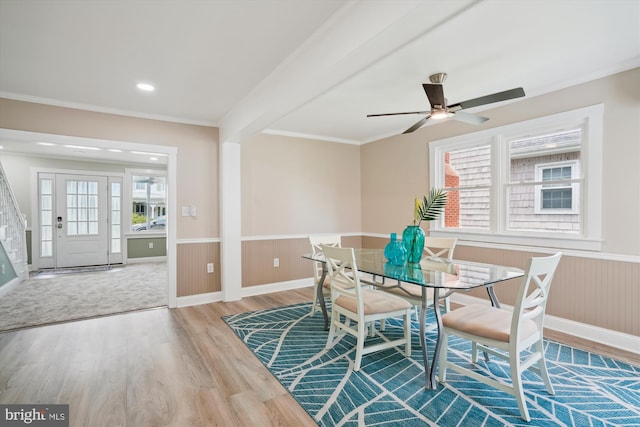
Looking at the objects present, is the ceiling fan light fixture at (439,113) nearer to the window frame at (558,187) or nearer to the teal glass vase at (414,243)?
the teal glass vase at (414,243)

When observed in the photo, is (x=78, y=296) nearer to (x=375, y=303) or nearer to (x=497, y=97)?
(x=375, y=303)

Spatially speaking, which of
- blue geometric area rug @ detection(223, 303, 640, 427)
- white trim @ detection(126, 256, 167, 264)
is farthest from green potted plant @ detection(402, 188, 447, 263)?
white trim @ detection(126, 256, 167, 264)

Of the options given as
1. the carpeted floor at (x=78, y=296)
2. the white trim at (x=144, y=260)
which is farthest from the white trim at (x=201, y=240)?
the white trim at (x=144, y=260)

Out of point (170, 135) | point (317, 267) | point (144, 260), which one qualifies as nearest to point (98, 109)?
point (170, 135)

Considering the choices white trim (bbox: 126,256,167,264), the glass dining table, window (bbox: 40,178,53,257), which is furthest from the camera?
white trim (bbox: 126,256,167,264)

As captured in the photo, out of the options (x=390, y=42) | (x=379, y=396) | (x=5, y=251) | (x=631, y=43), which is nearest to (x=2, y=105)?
(x=5, y=251)

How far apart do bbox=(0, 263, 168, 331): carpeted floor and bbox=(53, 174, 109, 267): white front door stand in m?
0.74

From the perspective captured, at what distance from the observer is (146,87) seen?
3.19 meters

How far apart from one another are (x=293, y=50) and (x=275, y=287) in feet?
11.3

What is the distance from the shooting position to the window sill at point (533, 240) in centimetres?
300

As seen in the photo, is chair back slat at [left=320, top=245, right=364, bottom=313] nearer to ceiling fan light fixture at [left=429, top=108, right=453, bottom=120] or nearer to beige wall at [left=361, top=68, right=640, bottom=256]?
ceiling fan light fixture at [left=429, top=108, right=453, bottom=120]

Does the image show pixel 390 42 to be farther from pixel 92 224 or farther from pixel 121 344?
pixel 92 224

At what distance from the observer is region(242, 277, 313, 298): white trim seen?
4613mm

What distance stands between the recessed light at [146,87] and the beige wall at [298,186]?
1575 mm
